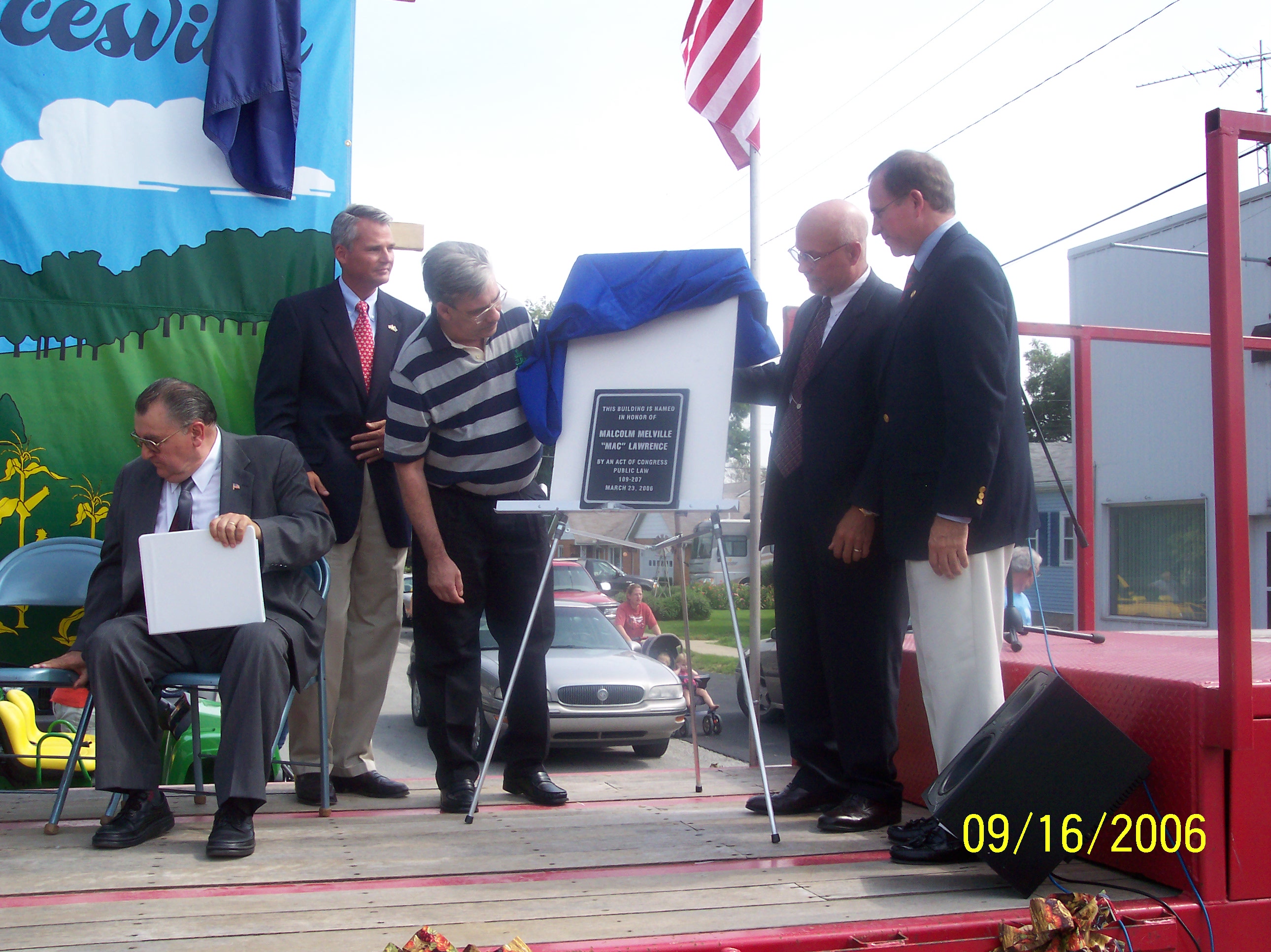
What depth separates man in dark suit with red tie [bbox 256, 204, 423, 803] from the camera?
3.49 m

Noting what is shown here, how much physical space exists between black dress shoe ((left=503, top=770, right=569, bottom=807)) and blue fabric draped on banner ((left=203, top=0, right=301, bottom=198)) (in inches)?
97.7

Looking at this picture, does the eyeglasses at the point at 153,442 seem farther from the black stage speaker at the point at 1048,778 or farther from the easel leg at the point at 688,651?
the black stage speaker at the point at 1048,778

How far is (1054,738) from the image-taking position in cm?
239

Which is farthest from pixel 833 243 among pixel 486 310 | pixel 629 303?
pixel 486 310

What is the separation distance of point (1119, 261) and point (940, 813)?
19585 millimetres

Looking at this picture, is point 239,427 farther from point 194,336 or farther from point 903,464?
point 903,464

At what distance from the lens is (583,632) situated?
1070 cm

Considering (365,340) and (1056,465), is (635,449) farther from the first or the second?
(1056,465)

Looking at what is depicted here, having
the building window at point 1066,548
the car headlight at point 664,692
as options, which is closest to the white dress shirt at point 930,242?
the car headlight at point 664,692

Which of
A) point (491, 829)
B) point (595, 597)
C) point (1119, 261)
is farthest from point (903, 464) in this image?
point (1119, 261)

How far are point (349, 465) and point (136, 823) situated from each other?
128cm

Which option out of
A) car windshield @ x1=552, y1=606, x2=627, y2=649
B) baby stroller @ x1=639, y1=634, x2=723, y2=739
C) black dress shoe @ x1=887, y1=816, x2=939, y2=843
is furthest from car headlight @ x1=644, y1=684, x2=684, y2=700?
black dress shoe @ x1=887, y1=816, x2=939, y2=843

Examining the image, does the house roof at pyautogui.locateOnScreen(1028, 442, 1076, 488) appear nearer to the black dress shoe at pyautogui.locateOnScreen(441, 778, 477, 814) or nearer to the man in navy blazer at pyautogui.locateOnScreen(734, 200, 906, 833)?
the man in navy blazer at pyautogui.locateOnScreen(734, 200, 906, 833)
